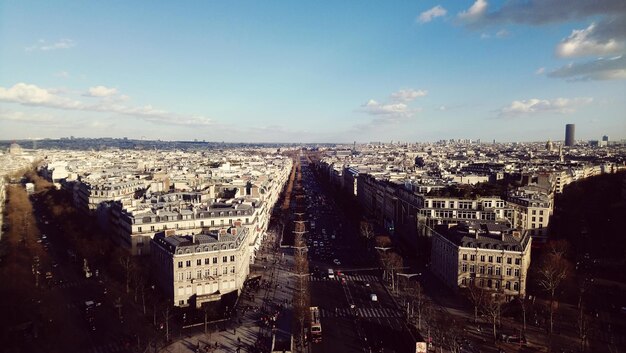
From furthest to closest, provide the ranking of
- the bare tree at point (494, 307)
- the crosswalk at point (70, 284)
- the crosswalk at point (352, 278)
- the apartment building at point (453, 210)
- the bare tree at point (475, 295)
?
the apartment building at point (453, 210)
the crosswalk at point (352, 278)
the crosswalk at point (70, 284)
the bare tree at point (475, 295)
the bare tree at point (494, 307)

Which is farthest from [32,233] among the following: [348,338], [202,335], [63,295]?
[348,338]

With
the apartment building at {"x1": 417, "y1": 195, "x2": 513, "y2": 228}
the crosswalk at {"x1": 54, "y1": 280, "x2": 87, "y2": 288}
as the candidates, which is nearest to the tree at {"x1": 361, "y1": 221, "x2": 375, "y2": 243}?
the apartment building at {"x1": 417, "y1": 195, "x2": 513, "y2": 228}

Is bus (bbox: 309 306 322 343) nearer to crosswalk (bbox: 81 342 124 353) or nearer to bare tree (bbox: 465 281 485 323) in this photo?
bare tree (bbox: 465 281 485 323)

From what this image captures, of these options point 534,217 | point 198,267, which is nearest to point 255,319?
point 198,267

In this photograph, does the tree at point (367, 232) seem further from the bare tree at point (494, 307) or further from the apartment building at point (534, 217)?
the bare tree at point (494, 307)

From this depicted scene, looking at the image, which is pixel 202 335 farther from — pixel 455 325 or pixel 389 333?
pixel 455 325

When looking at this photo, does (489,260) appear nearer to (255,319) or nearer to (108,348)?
(255,319)

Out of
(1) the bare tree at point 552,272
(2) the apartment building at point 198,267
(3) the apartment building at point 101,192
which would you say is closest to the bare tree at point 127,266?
(2) the apartment building at point 198,267
